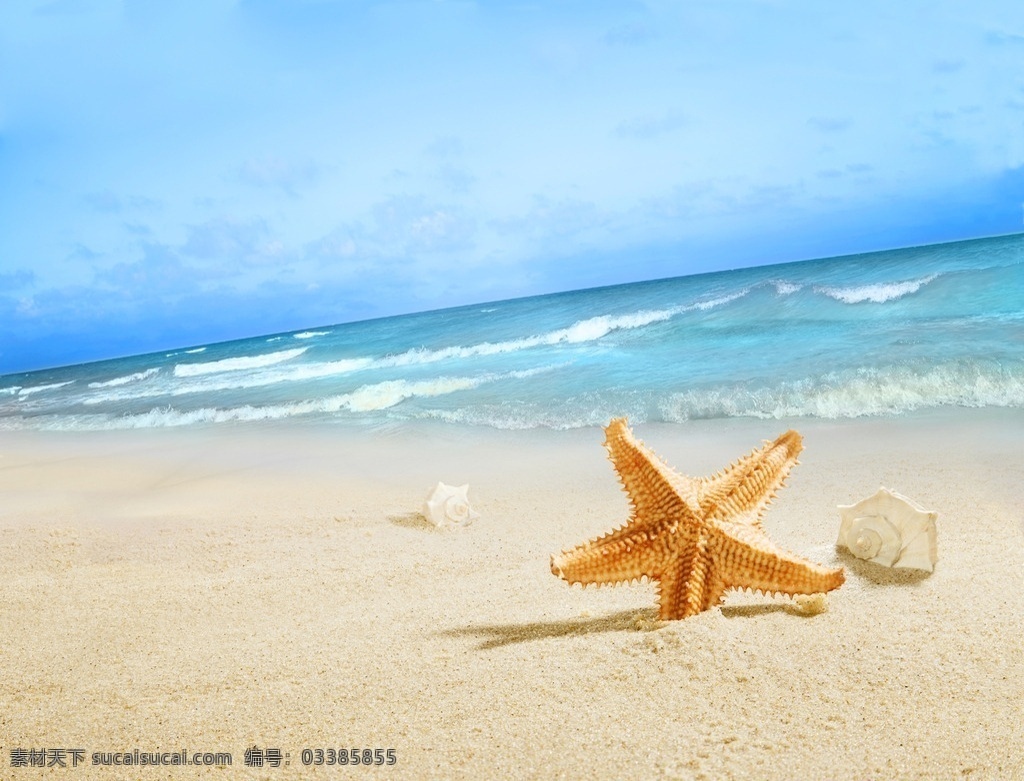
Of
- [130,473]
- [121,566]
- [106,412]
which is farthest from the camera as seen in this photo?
[106,412]

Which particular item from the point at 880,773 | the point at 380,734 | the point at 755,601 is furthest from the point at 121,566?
the point at 880,773

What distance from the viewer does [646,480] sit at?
323 centimetres

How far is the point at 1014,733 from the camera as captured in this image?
211 centimetres

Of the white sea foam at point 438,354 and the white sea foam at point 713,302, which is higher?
the white sea foam at point 713,302

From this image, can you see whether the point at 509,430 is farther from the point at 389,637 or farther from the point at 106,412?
the point at 106,412

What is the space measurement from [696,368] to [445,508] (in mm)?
9043

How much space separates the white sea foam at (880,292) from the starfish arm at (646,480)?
17905mm

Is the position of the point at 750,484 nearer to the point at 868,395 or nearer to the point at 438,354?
the point at 868,395

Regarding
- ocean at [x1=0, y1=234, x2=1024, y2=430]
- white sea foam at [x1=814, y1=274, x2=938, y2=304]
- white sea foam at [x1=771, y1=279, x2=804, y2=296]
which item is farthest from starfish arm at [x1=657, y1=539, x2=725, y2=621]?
white sea foam at [x1=771, y1=279, x2=804, y2=296]

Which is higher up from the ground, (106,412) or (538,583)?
(106,412)

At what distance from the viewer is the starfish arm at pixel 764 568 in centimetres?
Result: 286

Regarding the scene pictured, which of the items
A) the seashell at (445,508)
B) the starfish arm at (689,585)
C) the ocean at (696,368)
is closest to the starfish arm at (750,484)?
the starfish arm at (689,585)

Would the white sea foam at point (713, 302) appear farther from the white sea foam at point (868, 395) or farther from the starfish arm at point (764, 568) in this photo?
the starfish arm at point (764, 568)

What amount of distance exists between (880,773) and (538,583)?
7.68 ft
